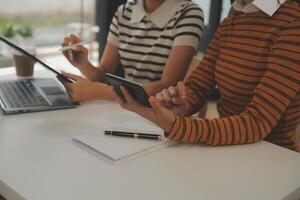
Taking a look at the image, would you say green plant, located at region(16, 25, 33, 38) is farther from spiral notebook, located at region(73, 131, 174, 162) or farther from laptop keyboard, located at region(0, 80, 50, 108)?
spiral notebook, located at region(73, 131, 174, 162)

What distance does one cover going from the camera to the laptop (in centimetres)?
115

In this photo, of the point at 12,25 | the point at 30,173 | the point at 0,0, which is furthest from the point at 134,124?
the point at 0,0

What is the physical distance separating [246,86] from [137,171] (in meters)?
0.52

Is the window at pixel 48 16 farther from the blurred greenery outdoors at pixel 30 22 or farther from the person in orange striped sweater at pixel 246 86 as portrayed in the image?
the person in orange striped sweater at pixel 246 86

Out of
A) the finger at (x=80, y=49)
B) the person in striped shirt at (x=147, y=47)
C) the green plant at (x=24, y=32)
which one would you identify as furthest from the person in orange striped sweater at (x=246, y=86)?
the green plant at (x=24, y=32)

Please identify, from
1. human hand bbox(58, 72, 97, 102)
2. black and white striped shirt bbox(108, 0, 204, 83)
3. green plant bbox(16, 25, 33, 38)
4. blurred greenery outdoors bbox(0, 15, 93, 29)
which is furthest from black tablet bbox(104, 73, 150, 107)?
blurred greenery outdoors bbox(0, 15, 93, 29)

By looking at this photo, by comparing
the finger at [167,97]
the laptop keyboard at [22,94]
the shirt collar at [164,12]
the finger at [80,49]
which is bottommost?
the laptop keyboard at [22,94]

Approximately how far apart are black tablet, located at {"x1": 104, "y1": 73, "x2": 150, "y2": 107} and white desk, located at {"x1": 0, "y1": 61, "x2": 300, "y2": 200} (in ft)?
0.44

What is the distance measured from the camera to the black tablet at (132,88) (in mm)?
915

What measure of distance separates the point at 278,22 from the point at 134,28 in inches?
26.9

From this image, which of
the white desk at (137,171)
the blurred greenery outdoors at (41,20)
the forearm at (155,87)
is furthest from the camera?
the blurred greenery outdoors at (41,20)

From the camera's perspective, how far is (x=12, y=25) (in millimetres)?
2082

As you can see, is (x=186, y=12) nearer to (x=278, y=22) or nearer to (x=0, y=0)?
(x=278, y=22)

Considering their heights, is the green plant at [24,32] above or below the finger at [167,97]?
below
